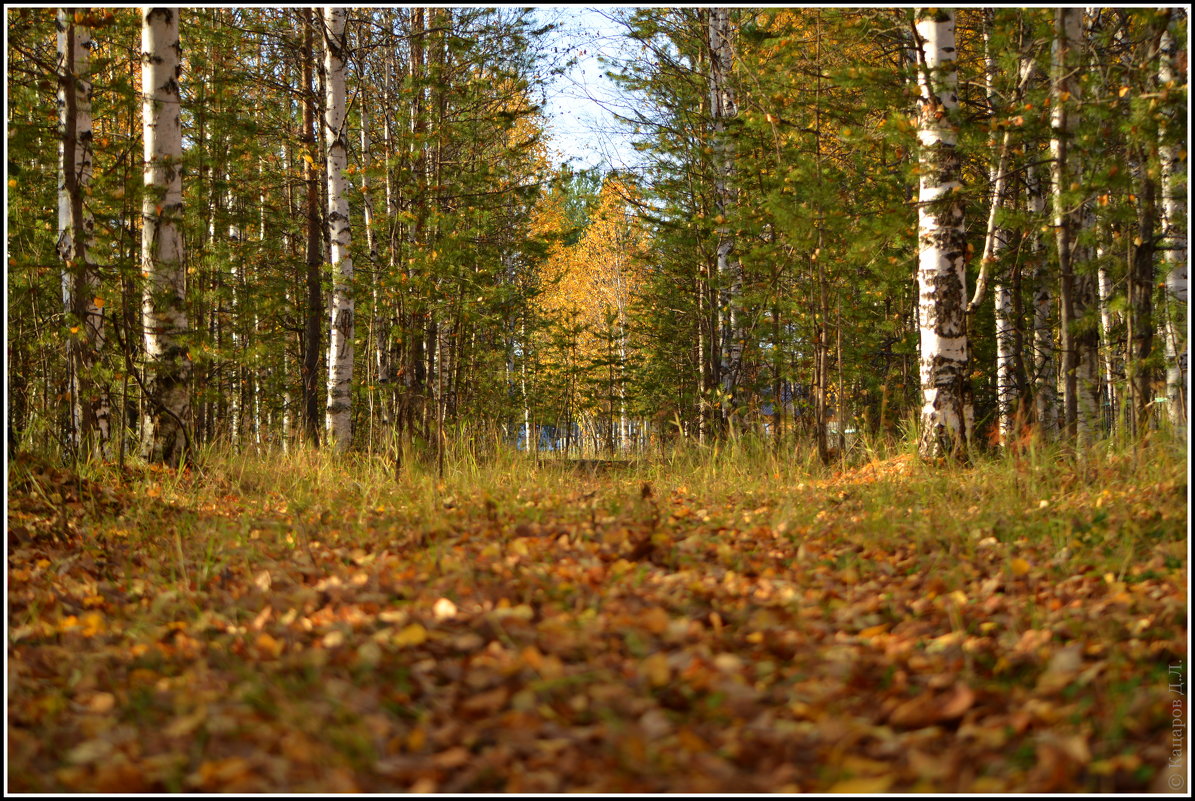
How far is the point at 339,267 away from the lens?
9578 millimetres

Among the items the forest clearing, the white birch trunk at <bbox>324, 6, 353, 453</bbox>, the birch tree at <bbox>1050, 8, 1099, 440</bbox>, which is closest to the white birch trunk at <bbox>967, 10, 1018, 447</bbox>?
the forest clearing

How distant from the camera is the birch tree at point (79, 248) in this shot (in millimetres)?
5820

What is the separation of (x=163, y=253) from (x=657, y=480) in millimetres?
4775

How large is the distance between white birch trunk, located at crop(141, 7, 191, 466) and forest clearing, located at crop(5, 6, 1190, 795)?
4 cm

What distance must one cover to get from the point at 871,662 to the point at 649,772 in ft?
3.46

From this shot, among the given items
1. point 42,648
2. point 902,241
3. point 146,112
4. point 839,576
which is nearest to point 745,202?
point 902,241

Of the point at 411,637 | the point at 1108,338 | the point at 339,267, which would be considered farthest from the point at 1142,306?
the point at 339,267

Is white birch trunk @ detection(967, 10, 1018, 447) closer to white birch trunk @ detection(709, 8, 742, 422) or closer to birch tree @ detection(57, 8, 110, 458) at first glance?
white birch trunk @ detection(709, 8, 742, 422)

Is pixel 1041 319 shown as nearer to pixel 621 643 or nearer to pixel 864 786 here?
pixel 621 643

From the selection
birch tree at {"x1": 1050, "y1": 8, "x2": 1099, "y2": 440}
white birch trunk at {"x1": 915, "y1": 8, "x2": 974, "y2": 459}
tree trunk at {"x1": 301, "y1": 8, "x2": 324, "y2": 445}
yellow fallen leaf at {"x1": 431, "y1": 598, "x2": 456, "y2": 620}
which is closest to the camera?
yellow fallen leaf at {"x1": 431, "y1": 598, "x2": 456, "y2": 620}

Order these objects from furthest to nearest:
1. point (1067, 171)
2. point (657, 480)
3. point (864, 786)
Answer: point (657, 480)
point (1067, 171)
point (864, 786)

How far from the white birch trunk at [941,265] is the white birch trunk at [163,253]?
6.26 m

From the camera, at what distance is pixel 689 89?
1232 cm

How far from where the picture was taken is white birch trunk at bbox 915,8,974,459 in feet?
20.7
